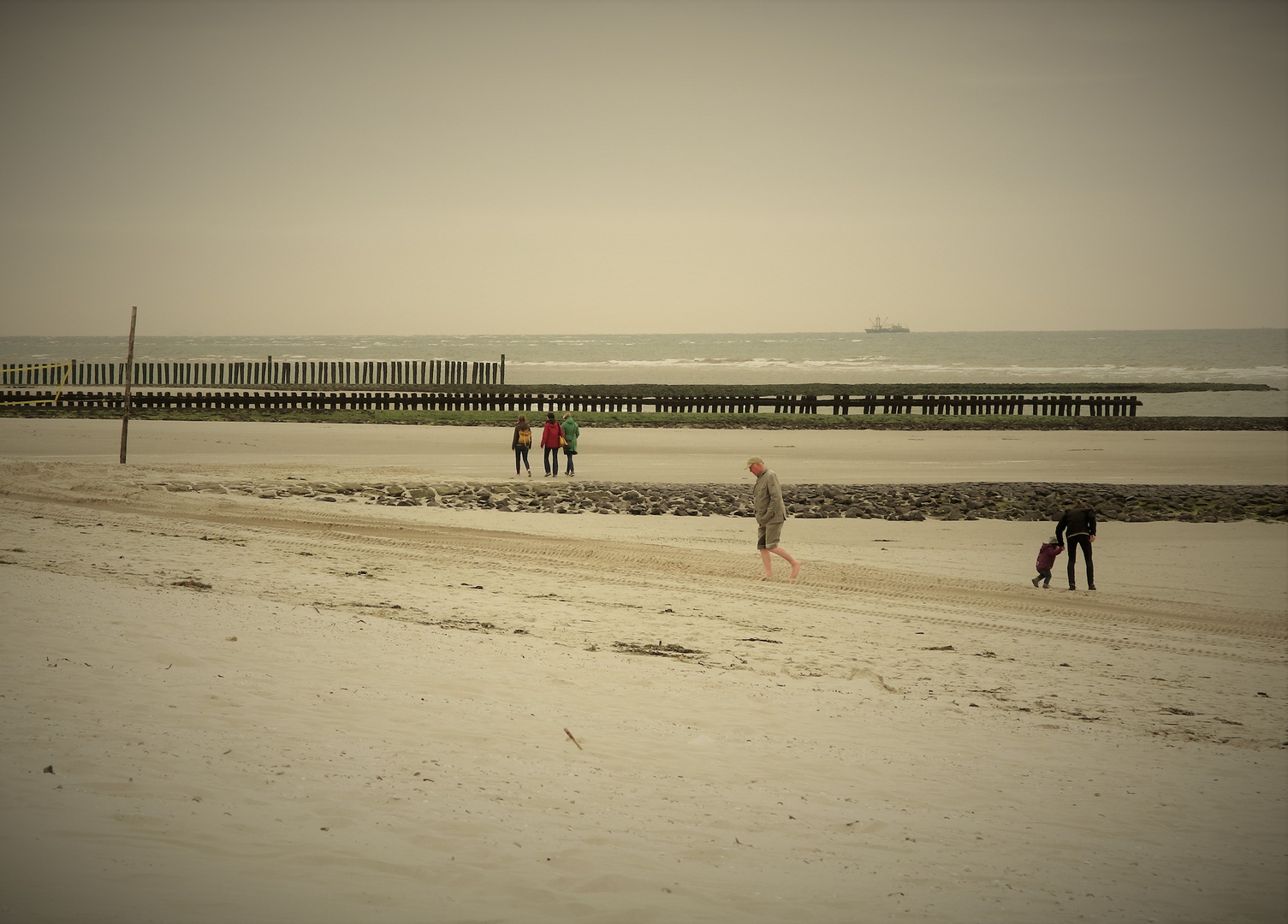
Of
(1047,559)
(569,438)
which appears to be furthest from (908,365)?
(1047,559)

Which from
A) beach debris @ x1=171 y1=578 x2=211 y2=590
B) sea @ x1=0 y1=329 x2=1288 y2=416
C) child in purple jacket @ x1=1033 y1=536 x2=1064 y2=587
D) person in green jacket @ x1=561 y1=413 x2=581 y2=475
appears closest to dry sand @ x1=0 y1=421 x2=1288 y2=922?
beach debris @ x1=171 y1=578 x2=211 y2=590

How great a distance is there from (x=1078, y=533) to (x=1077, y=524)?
0.12 m

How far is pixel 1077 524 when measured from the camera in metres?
13.7

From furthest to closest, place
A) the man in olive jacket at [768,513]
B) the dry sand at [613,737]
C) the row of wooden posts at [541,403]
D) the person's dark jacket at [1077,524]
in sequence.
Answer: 1. the row of wooden posts at [541,403]
2. the person's dark jacket at [1077,524]
3. the man in olive jacket at [768,513]
4. the dry sand at [613,737]

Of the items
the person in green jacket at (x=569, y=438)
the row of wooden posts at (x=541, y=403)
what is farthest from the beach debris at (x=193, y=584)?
the row of wooden posts at (x=541, y=403)

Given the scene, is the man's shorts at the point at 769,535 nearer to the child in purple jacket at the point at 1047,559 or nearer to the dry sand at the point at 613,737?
the dry sand at the point at 613,737

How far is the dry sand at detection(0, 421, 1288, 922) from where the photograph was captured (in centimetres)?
485

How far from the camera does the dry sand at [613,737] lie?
4.85m

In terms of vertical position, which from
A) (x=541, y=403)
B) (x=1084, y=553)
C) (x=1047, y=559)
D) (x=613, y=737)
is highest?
(x=541, y=403)

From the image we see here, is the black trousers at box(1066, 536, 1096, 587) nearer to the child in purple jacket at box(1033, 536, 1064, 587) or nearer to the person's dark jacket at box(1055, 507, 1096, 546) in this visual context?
the person's dark jacket at box(1055, 507, 1096, 546)

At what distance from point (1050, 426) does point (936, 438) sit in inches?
367

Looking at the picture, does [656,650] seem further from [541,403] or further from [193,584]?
[541,403]

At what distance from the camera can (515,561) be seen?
45.8 ft

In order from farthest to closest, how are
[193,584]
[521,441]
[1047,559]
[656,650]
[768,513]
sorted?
[521,441], [1047,559], [768,513], [193,584], [656,650]
